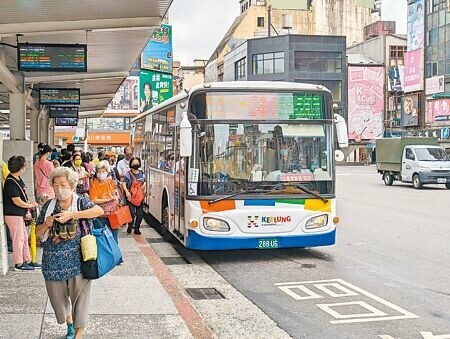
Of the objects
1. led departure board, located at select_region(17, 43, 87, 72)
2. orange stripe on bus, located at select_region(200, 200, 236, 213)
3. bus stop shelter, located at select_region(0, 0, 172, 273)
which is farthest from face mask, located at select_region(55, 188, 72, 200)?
led departure board, located at select_region(17, 43, 87, 72)

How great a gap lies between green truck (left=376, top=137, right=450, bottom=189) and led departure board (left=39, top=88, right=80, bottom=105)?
1648 cm

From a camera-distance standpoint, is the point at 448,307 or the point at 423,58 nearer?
the point at 448,307

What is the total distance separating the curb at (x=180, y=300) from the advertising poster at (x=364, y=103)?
6860 centimetres

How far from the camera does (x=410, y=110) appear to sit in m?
69.8

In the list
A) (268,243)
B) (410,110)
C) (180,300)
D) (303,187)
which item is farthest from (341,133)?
(410,110)

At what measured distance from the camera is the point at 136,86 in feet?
198

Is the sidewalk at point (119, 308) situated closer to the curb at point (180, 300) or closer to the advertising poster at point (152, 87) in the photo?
the curb at point (180, 300)

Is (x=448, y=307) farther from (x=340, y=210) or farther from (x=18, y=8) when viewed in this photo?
(x=340, y=210)

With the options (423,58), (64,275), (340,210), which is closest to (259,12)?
(423,58)

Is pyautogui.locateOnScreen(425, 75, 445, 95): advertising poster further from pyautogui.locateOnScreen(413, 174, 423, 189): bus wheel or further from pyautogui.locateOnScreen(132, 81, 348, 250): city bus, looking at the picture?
pyautogui.locateOnScreen(132, 81, 348, 250): city bus

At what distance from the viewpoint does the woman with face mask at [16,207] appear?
347 inches

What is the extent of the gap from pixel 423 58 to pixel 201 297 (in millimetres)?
62719

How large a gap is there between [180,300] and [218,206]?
2698 millimetres

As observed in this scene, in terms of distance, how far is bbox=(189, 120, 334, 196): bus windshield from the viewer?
10.2 meters
